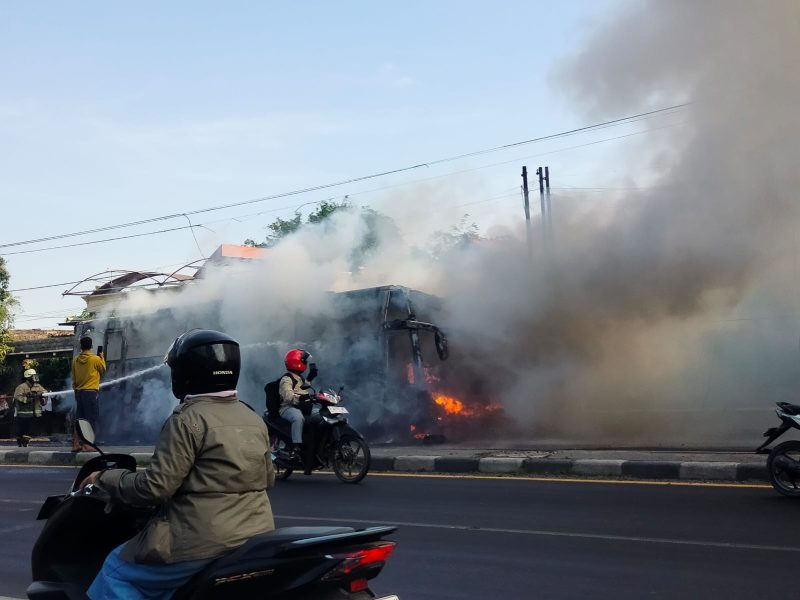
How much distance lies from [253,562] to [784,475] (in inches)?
266

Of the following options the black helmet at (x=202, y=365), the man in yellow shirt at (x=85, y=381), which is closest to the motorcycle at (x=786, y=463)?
the black helmet at (x=202, y=365)

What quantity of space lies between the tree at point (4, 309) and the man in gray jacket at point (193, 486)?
27893mm

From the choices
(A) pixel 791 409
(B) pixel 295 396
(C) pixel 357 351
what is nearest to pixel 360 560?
(A) pixel 791 409

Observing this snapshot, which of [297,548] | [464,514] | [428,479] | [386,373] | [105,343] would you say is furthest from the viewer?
[105,343]

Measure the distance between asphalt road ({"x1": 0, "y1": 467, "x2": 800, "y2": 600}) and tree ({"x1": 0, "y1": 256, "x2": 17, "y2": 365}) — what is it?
2031cm

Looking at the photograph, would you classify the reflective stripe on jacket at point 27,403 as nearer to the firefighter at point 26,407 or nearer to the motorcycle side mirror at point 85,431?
the firefighter at point 26,407

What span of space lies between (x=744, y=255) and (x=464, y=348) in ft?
16.5

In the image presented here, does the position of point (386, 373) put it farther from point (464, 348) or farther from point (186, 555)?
point (186, 555)

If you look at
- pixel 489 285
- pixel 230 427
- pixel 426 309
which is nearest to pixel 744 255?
pixel 489 285

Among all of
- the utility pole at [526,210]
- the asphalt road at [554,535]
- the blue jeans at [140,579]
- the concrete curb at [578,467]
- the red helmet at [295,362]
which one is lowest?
the asphalt road at [554,535]

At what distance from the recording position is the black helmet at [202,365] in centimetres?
331

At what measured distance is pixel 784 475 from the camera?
27.4 feet

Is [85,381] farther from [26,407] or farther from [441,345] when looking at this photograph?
[441,345]

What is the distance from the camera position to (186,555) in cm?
310
